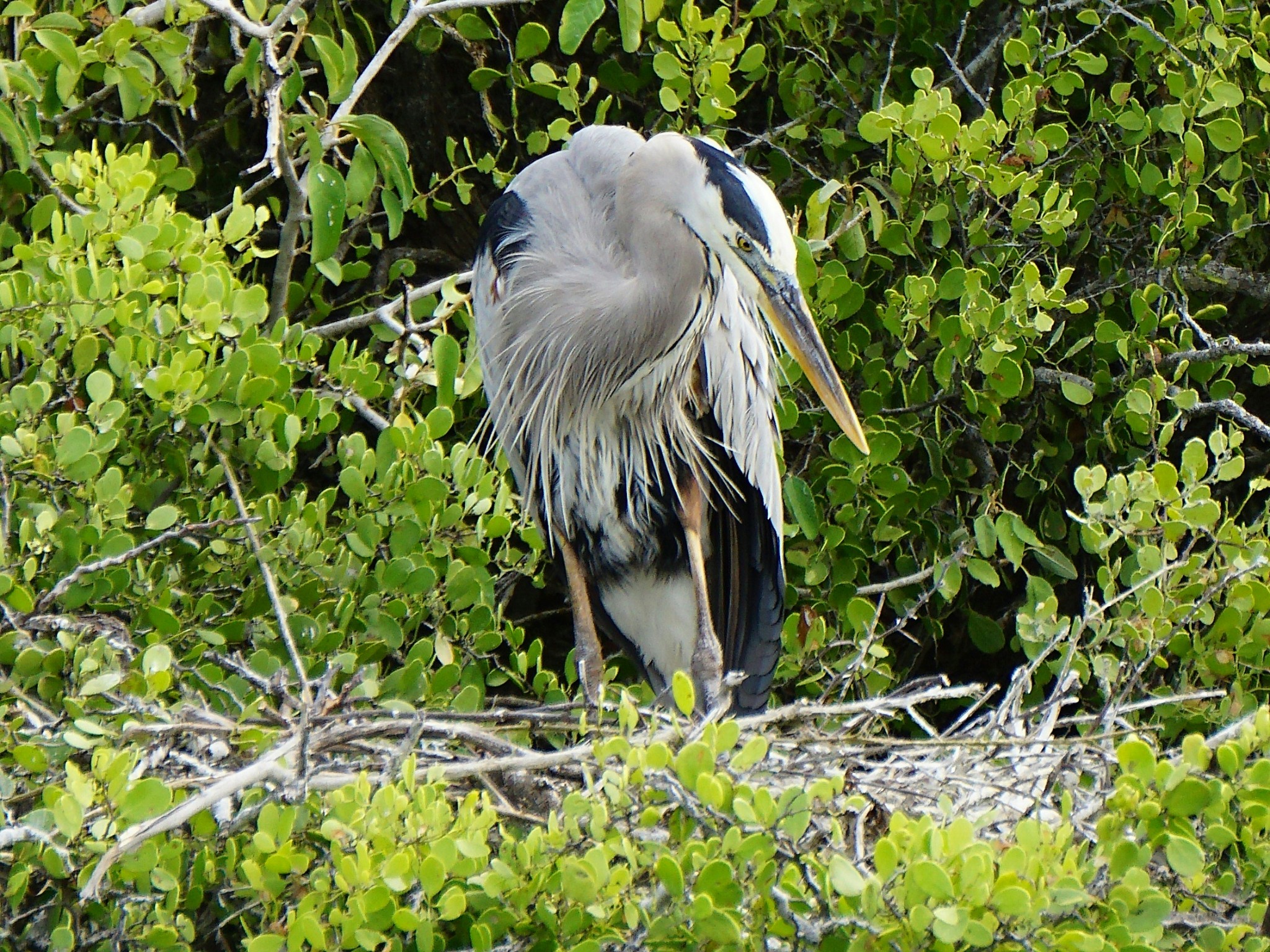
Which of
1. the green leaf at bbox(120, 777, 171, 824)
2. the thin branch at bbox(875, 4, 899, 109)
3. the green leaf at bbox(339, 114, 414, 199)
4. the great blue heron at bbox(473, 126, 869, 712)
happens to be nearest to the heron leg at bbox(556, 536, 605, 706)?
the great blue heron at bbox(473, 126, 869, 712)

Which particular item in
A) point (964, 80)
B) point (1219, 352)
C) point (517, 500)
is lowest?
point (517, 500)

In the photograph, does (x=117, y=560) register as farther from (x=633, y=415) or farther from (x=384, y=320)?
(x=633, y=415)

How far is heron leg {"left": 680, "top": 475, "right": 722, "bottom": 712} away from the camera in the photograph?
3.03 m

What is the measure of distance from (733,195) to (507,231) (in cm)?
69

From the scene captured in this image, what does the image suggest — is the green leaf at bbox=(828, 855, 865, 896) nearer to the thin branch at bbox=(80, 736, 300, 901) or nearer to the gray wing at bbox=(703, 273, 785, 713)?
the thin branch at bbox=(80, 736, 300, 901)

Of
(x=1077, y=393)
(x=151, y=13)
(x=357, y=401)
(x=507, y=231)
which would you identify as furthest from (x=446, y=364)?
(x=1077, y=393)

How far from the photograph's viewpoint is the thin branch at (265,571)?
7.39 ft

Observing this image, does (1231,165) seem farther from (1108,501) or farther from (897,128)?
(1108,501)

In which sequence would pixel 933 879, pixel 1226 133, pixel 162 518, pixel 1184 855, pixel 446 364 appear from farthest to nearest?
pixel 1226 133 < pixel 446 364 < pixel 162 518 < pixel 1184 855 < pixel 933 879

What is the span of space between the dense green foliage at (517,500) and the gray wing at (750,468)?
2.7 inches

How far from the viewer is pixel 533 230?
10.0 feet

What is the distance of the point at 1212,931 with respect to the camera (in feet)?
5.45

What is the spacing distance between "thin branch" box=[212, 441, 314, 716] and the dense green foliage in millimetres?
17

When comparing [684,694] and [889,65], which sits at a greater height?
[889,65]
